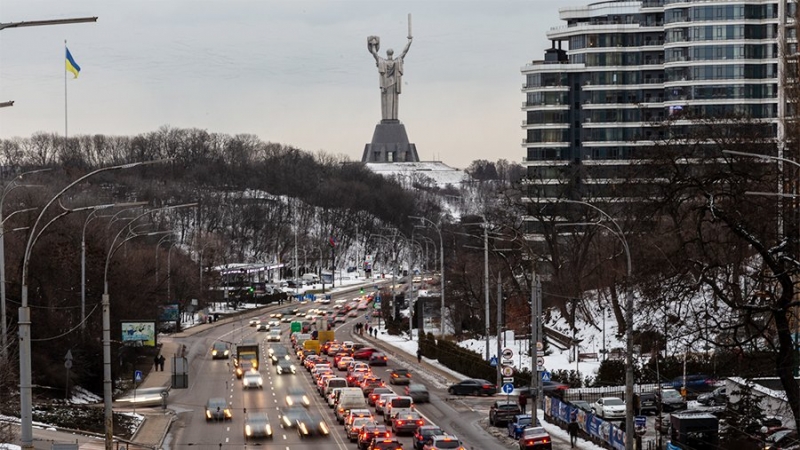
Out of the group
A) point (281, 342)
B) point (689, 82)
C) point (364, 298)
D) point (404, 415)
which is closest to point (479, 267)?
point (281, 342)

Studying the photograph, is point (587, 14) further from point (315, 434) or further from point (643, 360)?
point (315, 434)

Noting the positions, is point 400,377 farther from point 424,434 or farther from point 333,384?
point 424,434

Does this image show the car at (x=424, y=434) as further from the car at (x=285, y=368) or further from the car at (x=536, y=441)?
the car at (x=285, y=368)

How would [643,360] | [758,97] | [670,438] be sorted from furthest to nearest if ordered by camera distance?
[758,97], [643,360], [670,438]

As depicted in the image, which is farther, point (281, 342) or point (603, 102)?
point (603, 102)

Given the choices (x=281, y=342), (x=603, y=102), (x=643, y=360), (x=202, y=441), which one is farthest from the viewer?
(x=603, y=102)

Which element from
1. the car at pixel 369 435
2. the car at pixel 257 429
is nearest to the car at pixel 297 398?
the car at pixel 257 429

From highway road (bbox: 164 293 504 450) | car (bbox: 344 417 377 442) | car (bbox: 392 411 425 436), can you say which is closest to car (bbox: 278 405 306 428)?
highway road (bbox: 164 293 504 450)
